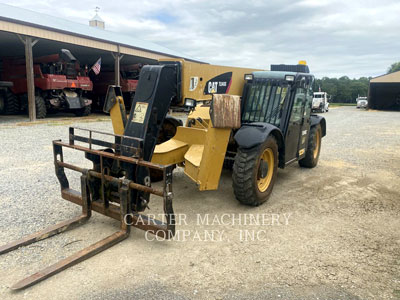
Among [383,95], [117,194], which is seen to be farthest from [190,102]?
[383,95]

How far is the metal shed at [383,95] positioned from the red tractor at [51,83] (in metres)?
31.3

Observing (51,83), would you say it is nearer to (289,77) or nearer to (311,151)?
(311,151)

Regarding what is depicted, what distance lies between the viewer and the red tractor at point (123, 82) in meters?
19.0

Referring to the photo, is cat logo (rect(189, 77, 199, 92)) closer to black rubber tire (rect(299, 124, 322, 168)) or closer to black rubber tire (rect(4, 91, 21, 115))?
black rubber tire (rect(299, 124, 322, 168))

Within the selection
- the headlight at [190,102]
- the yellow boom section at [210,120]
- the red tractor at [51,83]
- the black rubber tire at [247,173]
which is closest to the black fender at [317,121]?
the yellow boom section at [210,120]

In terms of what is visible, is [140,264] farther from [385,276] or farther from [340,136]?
[340,136]

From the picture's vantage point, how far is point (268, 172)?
4.86 metres

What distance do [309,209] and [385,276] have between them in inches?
66.5

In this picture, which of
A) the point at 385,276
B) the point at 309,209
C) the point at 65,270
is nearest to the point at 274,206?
the point at 309,209

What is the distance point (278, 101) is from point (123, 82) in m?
15.4

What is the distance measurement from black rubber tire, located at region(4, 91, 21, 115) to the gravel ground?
12106 mm

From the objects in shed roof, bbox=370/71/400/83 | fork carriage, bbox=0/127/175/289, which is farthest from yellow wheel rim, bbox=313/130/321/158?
shed roof, bbox=370/71/400/83

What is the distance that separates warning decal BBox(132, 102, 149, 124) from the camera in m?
3.81

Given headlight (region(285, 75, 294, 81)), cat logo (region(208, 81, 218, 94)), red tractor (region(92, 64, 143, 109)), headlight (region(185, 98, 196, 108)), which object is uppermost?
red tractor (region(92, 64, 143, 109))
